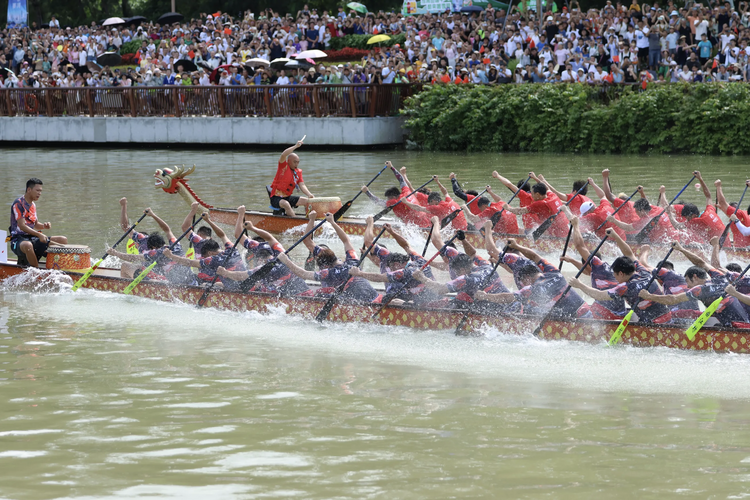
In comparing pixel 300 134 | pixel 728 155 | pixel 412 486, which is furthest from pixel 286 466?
pixel 300 134

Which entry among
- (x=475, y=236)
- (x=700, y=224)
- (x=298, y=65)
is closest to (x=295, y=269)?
(x=475, y=236)

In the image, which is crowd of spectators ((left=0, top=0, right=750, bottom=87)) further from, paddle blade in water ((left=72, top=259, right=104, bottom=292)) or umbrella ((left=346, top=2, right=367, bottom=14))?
paddle blade in water ((left=72, top=259, right=104, bottom=292))

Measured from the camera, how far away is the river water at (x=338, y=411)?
6203 mm

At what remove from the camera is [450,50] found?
28203 mm

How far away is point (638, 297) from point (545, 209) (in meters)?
5.08

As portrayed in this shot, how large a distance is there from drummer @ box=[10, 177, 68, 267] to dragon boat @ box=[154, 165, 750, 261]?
199cm

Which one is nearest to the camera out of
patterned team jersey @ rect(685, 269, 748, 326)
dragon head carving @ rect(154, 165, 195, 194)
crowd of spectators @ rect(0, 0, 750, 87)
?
patterned team jersey @ rect(685, 269, 748, 326)

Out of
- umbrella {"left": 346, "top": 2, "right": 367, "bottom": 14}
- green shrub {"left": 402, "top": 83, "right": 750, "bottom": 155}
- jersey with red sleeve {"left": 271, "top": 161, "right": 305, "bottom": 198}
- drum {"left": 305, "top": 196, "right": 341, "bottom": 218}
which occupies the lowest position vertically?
drum {"left": 305, "top": 196, "right": 341, "bottom": 218}

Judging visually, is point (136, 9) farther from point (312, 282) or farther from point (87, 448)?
point (87, 448)

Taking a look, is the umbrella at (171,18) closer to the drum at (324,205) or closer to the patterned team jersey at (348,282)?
the drum at (324,205)

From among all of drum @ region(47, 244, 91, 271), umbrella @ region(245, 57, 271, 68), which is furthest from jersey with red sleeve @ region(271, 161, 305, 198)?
umbrella @ region(245, 57, 271, 68)

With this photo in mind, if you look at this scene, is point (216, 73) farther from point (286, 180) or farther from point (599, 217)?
point (599, 217)

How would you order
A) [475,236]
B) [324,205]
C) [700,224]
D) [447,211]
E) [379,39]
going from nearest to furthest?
[700,224] < [475,236] < [447,211] < [324,205] < [379,39]

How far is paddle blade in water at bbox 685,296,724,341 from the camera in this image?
343 inches
